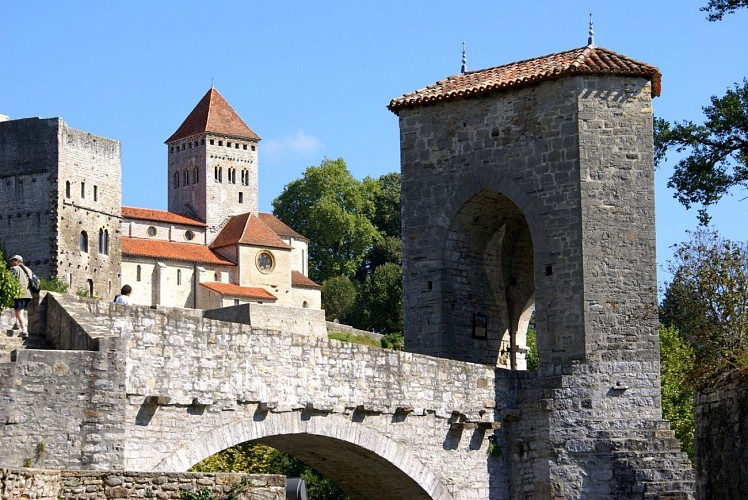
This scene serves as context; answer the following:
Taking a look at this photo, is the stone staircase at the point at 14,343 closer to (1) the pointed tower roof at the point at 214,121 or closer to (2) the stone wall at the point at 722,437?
(2) the stone wall at the point at 722,437

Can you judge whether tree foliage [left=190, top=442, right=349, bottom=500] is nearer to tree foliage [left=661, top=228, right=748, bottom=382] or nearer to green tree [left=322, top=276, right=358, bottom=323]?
tree foliage [left=661, top=228, right=748, bottom=382]

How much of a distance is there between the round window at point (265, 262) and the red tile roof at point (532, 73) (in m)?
66.4

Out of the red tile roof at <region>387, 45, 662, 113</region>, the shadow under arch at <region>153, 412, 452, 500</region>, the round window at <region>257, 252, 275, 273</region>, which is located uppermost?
the round window at <region>257, 252, 275, 273</region>

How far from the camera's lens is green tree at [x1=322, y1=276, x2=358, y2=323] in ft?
283

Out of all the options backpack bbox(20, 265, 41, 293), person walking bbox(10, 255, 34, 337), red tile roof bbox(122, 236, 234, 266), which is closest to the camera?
person walking bbox(10, 255, 34, 337)

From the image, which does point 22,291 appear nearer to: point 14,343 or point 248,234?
point 14,343

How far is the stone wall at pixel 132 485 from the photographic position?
491 inches

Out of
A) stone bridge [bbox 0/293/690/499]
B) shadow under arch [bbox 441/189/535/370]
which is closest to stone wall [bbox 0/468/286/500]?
stone bridge [bbox 0/293/690/499]

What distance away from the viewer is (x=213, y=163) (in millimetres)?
107188

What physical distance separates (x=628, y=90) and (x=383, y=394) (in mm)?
6122

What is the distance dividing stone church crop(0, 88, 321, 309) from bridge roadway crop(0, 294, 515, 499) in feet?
200

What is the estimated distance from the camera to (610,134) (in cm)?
2402

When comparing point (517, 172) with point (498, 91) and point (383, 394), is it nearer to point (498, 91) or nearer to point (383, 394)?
point (498, 91)

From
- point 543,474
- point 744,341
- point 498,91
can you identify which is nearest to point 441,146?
point 498,91
